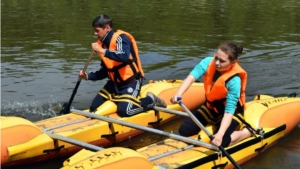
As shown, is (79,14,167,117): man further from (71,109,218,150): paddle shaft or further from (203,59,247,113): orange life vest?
(203,59,247,113): orange life vest

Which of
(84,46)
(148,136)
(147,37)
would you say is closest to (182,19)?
(147,37)

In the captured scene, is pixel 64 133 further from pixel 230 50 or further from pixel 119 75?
pixel 230 50

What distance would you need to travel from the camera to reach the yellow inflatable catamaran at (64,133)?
5.77 metres

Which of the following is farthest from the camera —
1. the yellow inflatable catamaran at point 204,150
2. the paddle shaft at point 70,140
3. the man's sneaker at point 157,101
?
the man's sneaker at point 157,101

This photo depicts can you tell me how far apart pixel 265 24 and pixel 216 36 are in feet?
11.4

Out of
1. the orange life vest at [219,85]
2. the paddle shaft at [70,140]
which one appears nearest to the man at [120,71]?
the paddle shaft at [70,140]

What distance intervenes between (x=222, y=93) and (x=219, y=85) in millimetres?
124

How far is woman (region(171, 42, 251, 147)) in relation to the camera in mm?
5445

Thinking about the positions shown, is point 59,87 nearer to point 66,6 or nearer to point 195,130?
point 195,130

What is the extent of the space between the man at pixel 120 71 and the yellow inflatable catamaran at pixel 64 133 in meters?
0.16

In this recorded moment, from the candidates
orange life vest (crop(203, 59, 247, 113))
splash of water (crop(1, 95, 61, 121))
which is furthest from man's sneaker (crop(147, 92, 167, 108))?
splash of water (crop(1, 95, 61, 121))

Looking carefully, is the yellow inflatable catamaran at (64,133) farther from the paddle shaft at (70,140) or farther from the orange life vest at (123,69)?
the orange life vest at (123,69)

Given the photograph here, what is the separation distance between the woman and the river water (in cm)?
70

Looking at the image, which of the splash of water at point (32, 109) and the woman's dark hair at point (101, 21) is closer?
the woman's dark hair at point (101, 21)
